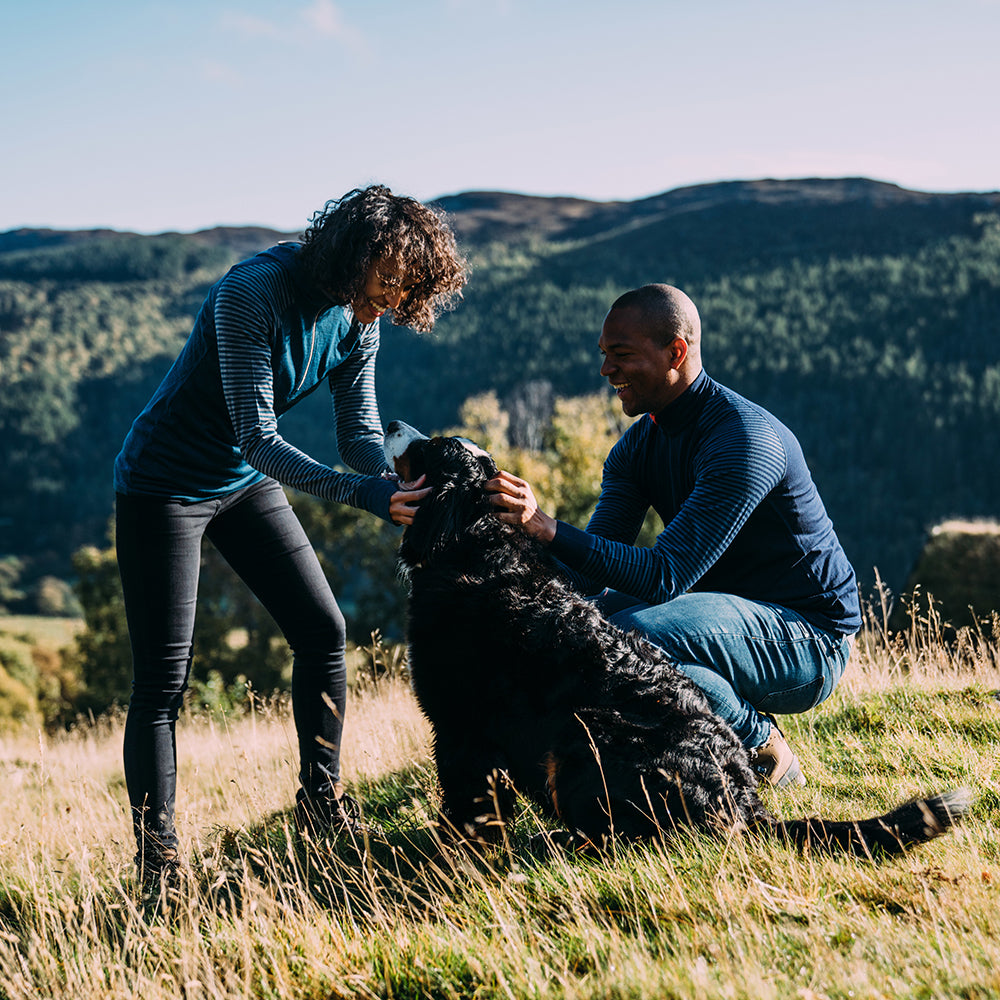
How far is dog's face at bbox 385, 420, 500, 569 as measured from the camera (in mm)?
2904

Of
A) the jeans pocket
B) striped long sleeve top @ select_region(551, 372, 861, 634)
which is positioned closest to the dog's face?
striped long sleeve top @ select_region(551, 372, 861, 634)

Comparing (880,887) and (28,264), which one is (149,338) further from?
(880,887)

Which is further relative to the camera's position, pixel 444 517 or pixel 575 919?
pixel 444 517

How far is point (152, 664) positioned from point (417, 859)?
1222 millimetres

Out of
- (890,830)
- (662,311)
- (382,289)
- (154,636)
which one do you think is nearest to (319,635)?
(154,636)

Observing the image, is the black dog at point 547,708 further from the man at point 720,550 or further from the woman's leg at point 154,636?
the woman's leg at point 154,636

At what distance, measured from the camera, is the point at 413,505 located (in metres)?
2.93

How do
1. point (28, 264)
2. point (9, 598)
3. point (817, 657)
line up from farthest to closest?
point (28, 264) → point (9, 598) → point (817, 657)

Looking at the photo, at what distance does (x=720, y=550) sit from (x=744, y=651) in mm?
408

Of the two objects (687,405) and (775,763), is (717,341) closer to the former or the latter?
(687,405)

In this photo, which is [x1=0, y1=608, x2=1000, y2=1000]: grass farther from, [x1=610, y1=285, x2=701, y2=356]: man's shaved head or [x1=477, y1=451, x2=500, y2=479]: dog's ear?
[x1=610, y1=285, x2=701, y2=356]: man's shaved head

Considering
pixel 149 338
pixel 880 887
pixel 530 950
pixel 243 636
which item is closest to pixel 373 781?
pixel 530 950

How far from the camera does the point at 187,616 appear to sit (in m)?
3.09

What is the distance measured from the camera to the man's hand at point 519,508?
9.27ft
